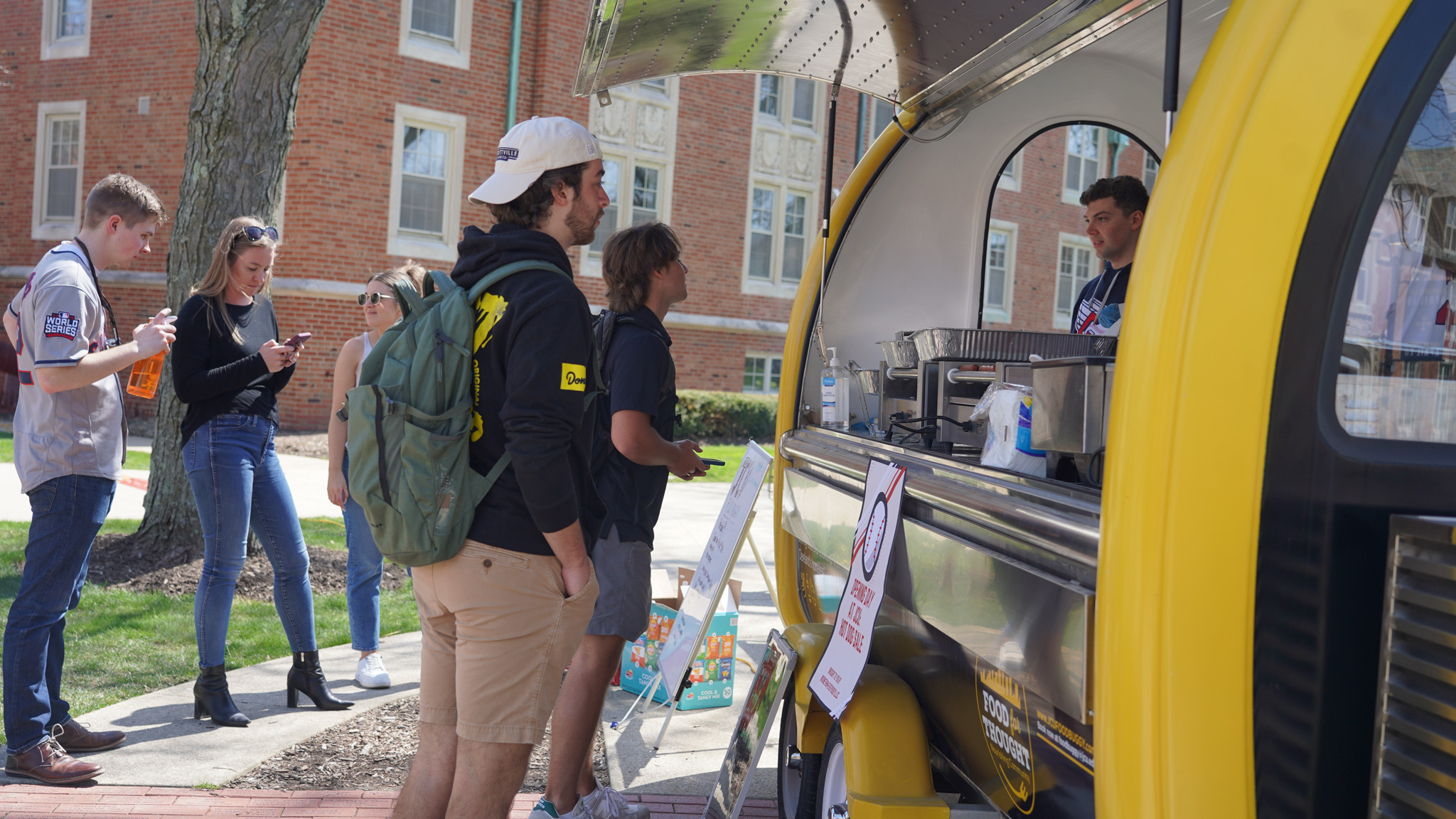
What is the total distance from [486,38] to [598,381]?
17.2 meters

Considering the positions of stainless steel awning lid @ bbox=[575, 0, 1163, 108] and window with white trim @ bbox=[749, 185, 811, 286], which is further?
window with white trim @ bbox=[749, 185, 811, 286]

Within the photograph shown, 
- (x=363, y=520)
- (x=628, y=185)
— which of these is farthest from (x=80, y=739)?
(x=628, y=185)

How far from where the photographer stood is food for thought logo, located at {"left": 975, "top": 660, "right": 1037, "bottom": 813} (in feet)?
6.87

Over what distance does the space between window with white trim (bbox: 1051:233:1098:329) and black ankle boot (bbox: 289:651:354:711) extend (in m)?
23.9

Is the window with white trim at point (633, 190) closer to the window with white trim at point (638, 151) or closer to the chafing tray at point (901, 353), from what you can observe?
the window with white trim at point (638, 151)

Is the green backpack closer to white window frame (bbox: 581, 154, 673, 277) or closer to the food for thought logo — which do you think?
the food for thought logo

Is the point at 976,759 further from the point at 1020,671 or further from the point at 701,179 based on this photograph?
the point at 701,179

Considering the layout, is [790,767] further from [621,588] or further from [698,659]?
[698,659]

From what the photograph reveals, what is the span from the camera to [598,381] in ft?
8.77

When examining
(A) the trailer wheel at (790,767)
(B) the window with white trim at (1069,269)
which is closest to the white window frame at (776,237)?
(B) the window with white trim at (1069,269)

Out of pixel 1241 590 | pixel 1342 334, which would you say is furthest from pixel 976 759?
pixel 1342 334

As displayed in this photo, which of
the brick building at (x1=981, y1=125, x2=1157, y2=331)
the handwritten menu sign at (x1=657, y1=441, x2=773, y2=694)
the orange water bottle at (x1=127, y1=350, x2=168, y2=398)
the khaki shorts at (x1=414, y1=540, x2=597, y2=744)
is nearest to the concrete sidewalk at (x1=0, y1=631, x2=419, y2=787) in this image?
the orange water bottle at (x1=127, y1=350, x2=168, y2=398)

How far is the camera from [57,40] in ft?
62.4

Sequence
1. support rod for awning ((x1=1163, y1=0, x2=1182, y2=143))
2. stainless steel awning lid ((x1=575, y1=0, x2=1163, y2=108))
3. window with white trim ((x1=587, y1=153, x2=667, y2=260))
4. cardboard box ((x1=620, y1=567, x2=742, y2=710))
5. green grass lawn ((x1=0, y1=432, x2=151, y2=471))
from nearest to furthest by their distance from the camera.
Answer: support rod for awning ((x1=1163, y1=0, x2=1182, y2=143)), stainless steel awning lid ((x1=575, y1=0, x2=1163, y2=108)), cardboard box ((x1=620, y1=567, x2=742, y2=710)), green grass lawn ((x1=0, y1=432, x2=151, y2=471)), window with white trim ((x1=587, y1=153, x2=667, y2=260))
